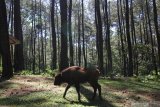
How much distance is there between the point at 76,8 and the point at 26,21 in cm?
1121

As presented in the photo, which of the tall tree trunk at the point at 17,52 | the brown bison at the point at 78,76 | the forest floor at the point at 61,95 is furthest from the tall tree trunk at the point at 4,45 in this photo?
the brown bison at the point at 78,76

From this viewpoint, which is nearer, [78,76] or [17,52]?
[78,76]

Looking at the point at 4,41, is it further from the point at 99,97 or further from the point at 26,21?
the point at 26,21

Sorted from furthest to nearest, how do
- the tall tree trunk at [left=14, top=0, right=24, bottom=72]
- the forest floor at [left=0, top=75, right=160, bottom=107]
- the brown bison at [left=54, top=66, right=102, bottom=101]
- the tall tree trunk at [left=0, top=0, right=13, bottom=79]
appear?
the tall tree trunk at [left=14, top=0, right=24, bottom=72]
the tall tree trunk at [left=0, top=0, right=13, bottom=79]
the brown bison at [left=54, top=66, right=102, bottom=101]
the forest floor at [left=0, top=75, right=160, bottom=107]

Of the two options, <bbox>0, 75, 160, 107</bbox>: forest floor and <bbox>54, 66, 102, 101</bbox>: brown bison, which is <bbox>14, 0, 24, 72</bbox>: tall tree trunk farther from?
<bbox>54, 66, 102, 101</bbox>: brown bison

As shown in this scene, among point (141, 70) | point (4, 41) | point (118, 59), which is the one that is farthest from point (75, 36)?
point (4, 41)

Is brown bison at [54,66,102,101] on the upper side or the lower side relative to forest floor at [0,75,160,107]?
upper

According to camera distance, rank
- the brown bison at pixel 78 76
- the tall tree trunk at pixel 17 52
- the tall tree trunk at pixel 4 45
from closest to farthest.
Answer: the brown bison at pixel 78 76 < the tall tree trunk at pixel 4 45 < the tall tree trunk at pixel 17 52

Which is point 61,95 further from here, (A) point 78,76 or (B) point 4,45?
(B) point 4,45

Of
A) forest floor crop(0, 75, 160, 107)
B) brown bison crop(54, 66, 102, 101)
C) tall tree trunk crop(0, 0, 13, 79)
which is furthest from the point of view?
tall tree trunk crop(0, 0, 13, 79)

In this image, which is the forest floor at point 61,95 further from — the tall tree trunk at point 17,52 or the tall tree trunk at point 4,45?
the tall tree trunk at point 17,52

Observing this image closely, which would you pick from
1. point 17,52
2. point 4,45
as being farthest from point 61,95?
point 17,52

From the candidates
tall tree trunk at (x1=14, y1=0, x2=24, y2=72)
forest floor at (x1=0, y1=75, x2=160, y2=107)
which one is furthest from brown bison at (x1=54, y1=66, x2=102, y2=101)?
tall tree trunk at (x1=14, y1=0, x2=24, y2=72)

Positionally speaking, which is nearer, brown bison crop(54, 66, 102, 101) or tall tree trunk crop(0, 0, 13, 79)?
brown bison crop(54, 66, 102, 101)
